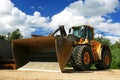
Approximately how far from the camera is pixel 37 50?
14.2 metres

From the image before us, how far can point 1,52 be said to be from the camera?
15.0m

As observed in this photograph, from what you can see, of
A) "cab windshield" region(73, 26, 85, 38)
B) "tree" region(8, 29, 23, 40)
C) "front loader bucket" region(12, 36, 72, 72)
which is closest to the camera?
"front loader bucket" region(12, 36, 72, 72)

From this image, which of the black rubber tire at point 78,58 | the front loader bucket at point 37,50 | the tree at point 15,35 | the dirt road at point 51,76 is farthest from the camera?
the tree at point 15,35

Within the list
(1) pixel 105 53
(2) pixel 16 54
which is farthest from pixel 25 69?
(1) pixel 105 53

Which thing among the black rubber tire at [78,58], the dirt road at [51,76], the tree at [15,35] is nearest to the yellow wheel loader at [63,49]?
the black rubber tire at [78,58]

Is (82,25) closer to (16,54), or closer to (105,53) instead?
(105,53)

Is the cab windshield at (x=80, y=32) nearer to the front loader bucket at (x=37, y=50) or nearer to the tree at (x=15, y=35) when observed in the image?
the front loader bucket at (x=37, y=50)

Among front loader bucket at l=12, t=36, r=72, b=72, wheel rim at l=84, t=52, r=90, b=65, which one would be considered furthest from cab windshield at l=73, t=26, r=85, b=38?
front loader bucket at l=12, t=36, r=72, b=72

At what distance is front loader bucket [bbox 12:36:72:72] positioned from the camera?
12.7 metres

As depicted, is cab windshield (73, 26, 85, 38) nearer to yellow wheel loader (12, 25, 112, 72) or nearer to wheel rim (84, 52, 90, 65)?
yellow wheel loader (12, 25, 112, 72)

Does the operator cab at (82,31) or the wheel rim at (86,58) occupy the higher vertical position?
the operator cab at (82,31)

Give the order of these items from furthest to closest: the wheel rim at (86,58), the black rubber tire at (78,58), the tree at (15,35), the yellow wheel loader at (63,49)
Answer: the tree at (15,35), the wheel rim at (86,58), the black rubber tire at (78,58), the yellow wheel loader at (63,49)

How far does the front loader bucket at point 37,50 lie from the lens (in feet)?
41.6

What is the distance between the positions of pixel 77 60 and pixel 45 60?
1465 millimetres
